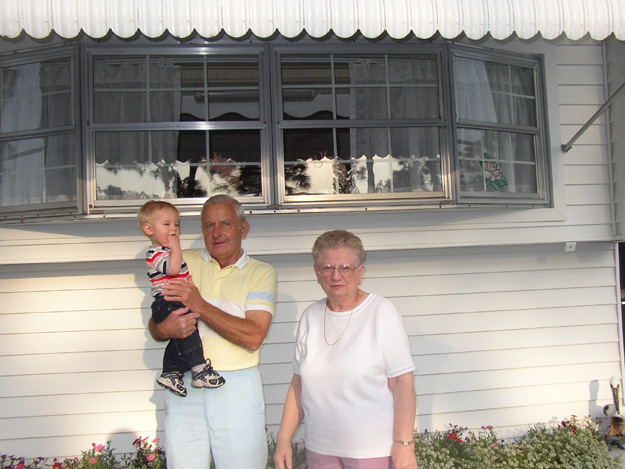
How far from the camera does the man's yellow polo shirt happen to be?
2.53 meters

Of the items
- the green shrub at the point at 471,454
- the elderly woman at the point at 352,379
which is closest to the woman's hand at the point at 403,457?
the elderly woman at the point at 352,379

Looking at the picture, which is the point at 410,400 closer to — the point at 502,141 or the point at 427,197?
the point at 427,197

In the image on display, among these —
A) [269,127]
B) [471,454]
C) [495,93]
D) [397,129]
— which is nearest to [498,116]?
[495,93]

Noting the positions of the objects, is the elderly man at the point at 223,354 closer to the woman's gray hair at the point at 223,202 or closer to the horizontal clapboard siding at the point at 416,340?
the woman's gray hair at the point at 223,202

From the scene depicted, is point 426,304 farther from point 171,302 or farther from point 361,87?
point 171,302

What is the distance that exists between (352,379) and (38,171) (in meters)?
2.78

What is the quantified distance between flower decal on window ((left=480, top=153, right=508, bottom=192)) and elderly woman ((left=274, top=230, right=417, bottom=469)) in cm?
216

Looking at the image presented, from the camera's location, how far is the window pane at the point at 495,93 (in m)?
4.10

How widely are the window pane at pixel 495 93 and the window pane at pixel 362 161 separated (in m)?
A: 0.40

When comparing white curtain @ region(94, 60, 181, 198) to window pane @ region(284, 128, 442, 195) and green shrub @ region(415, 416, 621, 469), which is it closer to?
window pane @ region(284, 128, 442, 195)

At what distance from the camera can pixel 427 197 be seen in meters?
3.93

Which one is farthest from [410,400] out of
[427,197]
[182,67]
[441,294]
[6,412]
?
[6,412]

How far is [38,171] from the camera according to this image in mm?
3799

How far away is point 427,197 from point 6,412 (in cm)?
340
